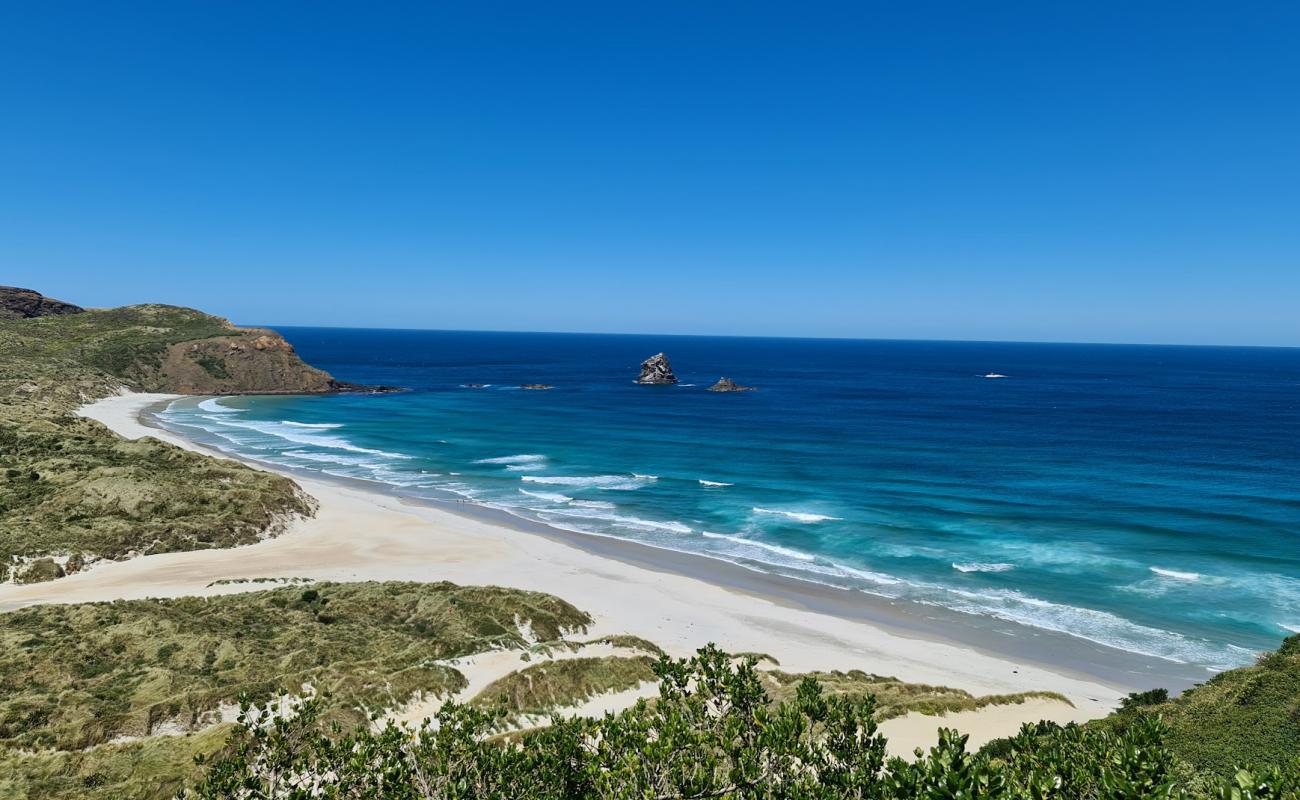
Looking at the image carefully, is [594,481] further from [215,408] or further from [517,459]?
[215,408]

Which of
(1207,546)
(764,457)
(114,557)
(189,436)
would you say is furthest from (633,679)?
(189,436)

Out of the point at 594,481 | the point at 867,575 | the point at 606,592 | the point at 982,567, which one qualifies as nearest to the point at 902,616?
the point at 867,575

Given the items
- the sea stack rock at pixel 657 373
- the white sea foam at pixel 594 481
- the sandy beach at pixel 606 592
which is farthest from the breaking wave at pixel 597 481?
the sea stack rock at pixel 657 373

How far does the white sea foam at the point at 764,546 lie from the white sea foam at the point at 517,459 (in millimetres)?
30029

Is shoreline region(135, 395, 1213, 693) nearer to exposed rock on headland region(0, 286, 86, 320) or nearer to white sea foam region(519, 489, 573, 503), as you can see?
white sea foam region(519, 489, 573, 503)

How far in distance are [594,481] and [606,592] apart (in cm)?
2740

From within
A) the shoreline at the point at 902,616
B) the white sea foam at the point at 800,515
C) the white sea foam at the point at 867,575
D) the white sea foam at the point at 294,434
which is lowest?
the shoreline at the point at 902,616

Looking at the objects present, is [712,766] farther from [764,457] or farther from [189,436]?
[189,436]

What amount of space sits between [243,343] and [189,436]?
212ft

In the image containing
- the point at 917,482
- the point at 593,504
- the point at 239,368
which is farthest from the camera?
the point at 239,368

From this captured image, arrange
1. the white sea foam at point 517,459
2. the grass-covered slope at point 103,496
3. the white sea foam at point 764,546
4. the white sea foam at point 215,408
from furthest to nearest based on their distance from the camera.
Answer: the white sea foam at point 215,408 → the white sea foam at point 517,459 → the white sea foam at point 764,546 → the grass-covered slope at point 103,496

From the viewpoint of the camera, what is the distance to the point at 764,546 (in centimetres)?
4772

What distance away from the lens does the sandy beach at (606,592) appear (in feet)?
94.0

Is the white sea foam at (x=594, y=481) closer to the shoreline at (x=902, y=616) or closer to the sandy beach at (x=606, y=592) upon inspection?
the shoreline at (x=902, y=616)
